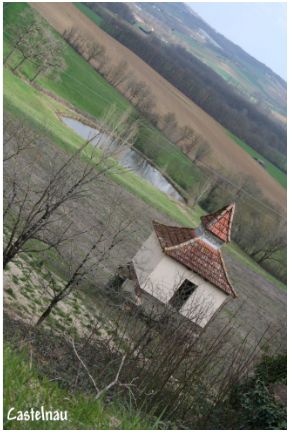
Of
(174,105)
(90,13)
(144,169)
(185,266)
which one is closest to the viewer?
(185,266)

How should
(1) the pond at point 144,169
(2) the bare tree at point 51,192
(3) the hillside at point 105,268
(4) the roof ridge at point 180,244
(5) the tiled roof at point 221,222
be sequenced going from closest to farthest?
(3) the hillside at point 105,268, (2) the bare tree at point 51,192, (4) the roof ridge at point 180,244, (5) the tiled roof at point 221,222, (1) the pond at point 144,169

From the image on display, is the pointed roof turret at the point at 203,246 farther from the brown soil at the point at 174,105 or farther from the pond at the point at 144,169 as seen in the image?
the brown soil at the point at 174,105

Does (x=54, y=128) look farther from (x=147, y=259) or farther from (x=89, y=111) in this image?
(x=89, y=111)

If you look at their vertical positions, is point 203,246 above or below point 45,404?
above

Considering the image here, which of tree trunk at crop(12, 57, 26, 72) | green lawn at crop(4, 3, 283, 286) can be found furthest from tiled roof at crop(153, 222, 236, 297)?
tree trunk at crop(12, 57, 26, 72)

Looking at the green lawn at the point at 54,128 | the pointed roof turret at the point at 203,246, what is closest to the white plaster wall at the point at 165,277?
the pointed roof turret at the point at 203,246

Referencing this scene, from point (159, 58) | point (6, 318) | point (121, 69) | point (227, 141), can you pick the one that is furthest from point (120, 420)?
point (159, 58)

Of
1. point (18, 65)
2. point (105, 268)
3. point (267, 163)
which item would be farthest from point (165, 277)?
point (267, 163)
